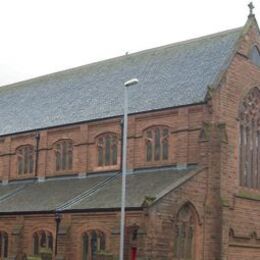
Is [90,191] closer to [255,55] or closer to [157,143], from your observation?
[157,143]

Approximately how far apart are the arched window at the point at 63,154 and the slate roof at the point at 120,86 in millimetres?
1406

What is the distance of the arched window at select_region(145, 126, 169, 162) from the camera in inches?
1522

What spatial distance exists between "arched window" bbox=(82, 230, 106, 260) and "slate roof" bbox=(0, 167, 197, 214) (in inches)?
55.8

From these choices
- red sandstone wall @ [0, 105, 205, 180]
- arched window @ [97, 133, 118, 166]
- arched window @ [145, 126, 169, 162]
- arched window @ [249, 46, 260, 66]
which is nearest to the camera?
red sandstone wall @ [0, 105, 205, 180]

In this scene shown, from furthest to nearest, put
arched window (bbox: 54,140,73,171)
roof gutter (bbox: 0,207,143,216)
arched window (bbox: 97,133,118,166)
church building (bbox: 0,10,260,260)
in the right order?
arched window (bbox: 54,140,73,171) → arched window (bbox: 97,133,118,166) → church building (bbox: 0,10,260,260) → roof gutter (bbox: 0,207,143,216)

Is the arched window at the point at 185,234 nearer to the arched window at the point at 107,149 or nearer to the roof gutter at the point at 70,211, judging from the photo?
the roof gutter at the point at 70,211

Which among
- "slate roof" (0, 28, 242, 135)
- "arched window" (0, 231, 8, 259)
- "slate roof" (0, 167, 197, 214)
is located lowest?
"arched window" (0, 231, 8, 259)

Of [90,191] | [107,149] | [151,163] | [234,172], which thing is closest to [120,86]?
[107,149]

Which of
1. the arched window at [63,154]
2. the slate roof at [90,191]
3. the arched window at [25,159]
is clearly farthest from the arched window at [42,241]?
the arched window at [25,159]

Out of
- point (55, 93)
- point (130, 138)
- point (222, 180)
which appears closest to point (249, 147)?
point (222, 180)

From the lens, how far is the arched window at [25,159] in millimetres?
46600

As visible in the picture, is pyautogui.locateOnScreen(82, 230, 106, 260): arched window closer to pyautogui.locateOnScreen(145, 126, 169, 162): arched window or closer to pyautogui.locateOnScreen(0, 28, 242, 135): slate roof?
pyautogui.locateOnScreen(145, 126, 169, 162): arched window

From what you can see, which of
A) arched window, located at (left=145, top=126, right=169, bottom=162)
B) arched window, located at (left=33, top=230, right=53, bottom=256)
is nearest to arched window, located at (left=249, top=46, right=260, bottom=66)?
arched window, located at (left=145, top=126, right=169, bottom=162)

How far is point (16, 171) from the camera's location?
47.5 m
